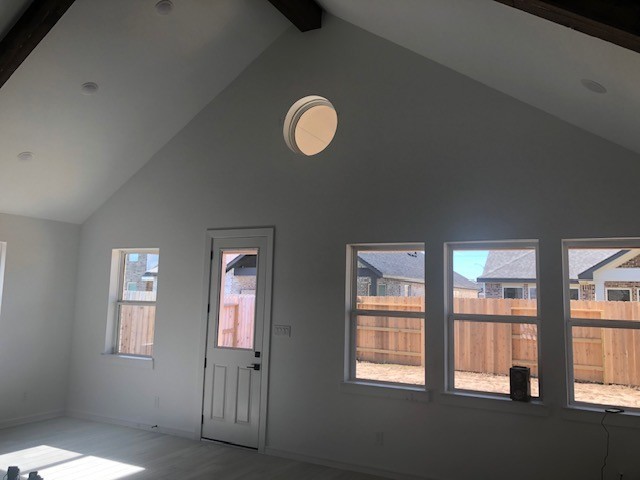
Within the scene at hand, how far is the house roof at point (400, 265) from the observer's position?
4320 millimetres

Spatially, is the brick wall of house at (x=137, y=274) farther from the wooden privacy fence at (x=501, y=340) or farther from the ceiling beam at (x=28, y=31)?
the wooden privacy fence at (x=501, y=340)

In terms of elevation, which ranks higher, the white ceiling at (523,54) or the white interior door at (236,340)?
the white ceiling at (523,54)

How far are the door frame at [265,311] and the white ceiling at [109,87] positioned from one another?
1.46m

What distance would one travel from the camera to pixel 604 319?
3.79 m

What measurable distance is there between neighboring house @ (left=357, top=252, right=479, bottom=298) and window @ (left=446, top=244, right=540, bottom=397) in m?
0.16

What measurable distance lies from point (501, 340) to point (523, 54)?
2.27 metres

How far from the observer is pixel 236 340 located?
5.20 metres

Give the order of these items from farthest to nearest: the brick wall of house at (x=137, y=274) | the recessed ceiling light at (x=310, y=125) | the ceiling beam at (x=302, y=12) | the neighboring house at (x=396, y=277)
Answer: the brick wall of house at (x=137, y=274), the recessed ceiling light at (x=310, y=125), the ceiling beam at (x=302, y=12), the neighboring house at (x=396, y=277)

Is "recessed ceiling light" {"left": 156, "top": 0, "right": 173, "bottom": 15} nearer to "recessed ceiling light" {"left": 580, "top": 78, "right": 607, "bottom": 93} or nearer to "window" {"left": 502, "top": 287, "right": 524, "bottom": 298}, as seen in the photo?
"recessed ceiling light" {"left": 580, "top": 78, "right": 607, "bottom": 93}

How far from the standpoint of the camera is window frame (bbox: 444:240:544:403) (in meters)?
3.97

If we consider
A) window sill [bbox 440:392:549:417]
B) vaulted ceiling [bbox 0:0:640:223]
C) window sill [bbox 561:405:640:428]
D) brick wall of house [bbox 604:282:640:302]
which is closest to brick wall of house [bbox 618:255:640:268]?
brick wall of house [bbox 604:282:640:302]

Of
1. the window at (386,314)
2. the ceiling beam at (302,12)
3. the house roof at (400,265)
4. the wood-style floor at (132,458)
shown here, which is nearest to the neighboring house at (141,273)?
the wood-style floor at (132,458)

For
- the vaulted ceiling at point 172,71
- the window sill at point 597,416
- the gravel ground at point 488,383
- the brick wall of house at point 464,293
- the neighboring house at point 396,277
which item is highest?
the vaulted ceiling at point 172,71

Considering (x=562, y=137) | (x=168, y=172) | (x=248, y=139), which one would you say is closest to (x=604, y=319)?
(x=562, y=137)
